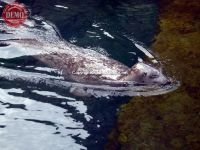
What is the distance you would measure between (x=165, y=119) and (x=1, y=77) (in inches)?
106

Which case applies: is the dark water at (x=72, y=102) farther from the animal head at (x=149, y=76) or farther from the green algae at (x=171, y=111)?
the animal head at (x=149, y=76)

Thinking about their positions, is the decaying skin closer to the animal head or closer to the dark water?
the animal head

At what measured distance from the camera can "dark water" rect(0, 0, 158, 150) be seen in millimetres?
5207

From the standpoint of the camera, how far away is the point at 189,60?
277 inches

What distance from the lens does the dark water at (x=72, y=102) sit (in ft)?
17.1

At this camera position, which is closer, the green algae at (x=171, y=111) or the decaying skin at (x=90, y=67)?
the green algae at (x=171, y=111)

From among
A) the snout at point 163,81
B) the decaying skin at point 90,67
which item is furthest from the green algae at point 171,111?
the decaying skin at point 90,67

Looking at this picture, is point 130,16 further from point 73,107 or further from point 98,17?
point 73,107

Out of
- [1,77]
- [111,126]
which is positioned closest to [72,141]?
[111,126]

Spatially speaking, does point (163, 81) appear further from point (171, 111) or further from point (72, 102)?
point (72, 102)

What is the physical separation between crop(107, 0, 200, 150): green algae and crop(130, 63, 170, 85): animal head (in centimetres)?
28

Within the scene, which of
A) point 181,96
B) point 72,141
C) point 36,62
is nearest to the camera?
point 72,141

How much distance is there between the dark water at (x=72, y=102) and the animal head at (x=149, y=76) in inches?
17.5

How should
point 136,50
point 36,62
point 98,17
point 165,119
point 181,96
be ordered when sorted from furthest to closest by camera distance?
point 98,17
point 136,50
point 36,62
point 181,96
point 165,119
